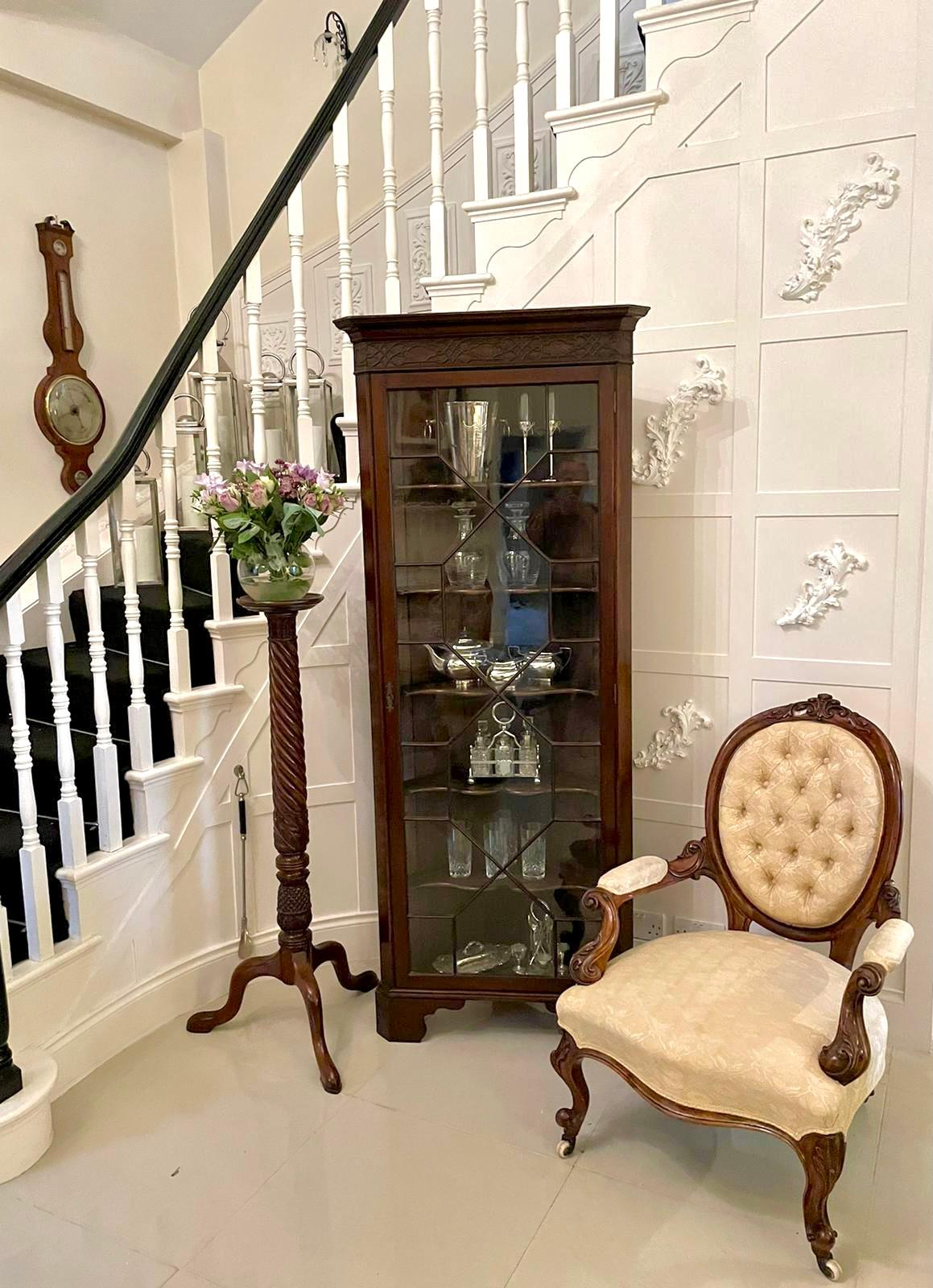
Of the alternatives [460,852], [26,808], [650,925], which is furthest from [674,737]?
[26,808]

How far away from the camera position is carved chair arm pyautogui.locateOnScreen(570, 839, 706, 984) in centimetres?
209

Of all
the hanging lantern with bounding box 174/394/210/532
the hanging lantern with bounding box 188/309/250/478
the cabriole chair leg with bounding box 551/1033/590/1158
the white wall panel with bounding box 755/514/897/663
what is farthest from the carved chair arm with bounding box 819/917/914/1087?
the hanging lantern with bounding box 174/394/210/532

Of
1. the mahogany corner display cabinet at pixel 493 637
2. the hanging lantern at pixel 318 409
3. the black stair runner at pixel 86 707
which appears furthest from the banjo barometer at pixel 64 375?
the mahogany corner display cabinet at pixel 493 637

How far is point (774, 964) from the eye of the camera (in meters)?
2.07

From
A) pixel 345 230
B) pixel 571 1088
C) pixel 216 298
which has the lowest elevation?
pixel 571 1088

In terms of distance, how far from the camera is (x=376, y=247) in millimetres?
3863

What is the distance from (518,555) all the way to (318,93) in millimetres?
2727

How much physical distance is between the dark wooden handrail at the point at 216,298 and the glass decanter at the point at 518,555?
3.31 feet

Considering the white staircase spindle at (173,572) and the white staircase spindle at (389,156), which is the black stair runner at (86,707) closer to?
the white staircase spindle at (173,572)

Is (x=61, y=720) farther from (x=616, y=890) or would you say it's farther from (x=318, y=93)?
(x=318, y=93)

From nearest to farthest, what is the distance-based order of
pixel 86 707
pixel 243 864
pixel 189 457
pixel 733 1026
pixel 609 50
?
pixel 733 1026
pixel 609 50
pixel 243 864
pixel 86 707
pixel 189 457

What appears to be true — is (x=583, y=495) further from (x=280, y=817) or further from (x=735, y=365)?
(x=280, y=817)

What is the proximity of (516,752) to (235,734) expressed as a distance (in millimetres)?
886

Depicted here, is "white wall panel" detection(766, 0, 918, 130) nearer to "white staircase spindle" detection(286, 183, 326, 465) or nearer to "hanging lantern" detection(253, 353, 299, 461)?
"white staircase spindle" detection(286, 183, 326, 465)
